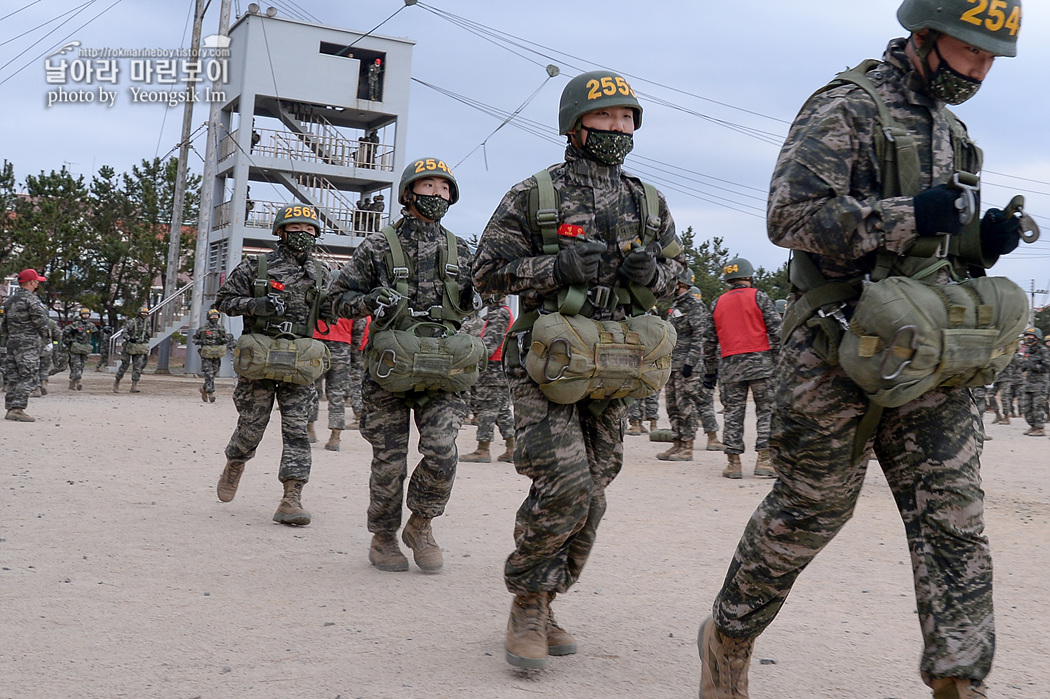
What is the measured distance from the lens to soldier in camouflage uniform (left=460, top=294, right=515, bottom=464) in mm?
12227

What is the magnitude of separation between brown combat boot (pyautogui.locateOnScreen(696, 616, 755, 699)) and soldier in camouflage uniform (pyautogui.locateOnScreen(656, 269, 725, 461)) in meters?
8.77

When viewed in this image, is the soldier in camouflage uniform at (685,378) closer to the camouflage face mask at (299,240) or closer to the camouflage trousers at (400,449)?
the camouflage face mask at (299,240)

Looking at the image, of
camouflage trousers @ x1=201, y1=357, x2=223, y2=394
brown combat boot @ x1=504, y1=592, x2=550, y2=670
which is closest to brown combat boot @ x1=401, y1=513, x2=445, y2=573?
brown combat boot @ x1=504, y1=592, x2=550, y2=670

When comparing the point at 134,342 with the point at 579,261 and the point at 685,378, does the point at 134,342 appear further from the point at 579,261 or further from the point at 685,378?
the point at 579,261

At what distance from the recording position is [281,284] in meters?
7.67

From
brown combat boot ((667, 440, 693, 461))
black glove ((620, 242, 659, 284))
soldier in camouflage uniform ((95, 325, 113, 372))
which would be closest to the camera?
black glove ((620, 242, 659, 284))

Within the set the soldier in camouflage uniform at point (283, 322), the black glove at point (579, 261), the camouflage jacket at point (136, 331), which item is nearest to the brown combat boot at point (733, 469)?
the soldier in camouflage uniform at point (283, 322)

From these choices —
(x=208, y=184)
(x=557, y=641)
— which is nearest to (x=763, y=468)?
(x=557, y=641)

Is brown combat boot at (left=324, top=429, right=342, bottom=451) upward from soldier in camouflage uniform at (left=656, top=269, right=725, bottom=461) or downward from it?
downward

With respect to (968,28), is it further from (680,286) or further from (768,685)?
(768,685)

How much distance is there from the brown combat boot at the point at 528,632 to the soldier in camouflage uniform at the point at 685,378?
828 cm

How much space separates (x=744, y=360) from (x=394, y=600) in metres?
6.60

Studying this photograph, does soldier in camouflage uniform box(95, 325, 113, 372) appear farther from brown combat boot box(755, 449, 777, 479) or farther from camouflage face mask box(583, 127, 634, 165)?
camouflage face mask box(583, 127, 634, 165)

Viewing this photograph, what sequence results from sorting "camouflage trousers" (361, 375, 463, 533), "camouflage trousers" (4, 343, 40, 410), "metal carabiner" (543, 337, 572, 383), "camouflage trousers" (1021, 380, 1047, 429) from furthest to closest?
"camouflage trousers" (1021, 380, 1047, 429), "camouflage trousers" (4, 343, 40, 410), "camouflage trousers" (361, 375, 463, 533), "metal carabiner" (543, 337, 572, 383)
